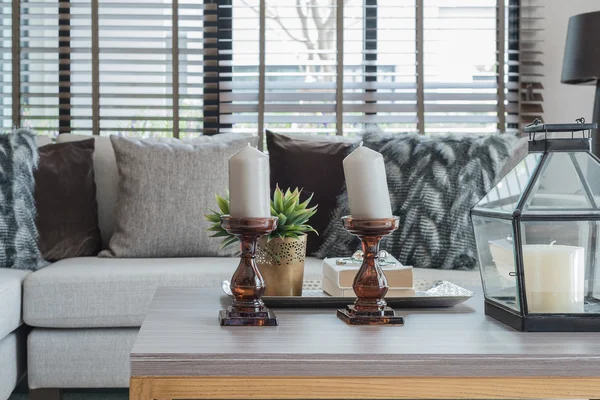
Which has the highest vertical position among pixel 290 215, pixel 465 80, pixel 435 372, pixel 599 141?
pixel 465 80

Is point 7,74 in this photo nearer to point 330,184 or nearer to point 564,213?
point 330,184

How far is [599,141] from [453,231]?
84cm

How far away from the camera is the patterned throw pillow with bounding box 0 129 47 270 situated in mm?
2555

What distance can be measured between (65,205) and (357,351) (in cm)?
200

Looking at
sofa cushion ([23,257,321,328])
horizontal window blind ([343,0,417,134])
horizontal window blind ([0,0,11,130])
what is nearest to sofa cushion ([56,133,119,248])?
sofa cushion ([23,257,321,328])

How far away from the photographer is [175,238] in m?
2.74

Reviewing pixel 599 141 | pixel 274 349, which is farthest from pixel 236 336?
pixel 599 141

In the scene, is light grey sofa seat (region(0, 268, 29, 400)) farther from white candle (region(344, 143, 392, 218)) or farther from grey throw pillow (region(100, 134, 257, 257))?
white candle (region(344, 143, 392, 218))

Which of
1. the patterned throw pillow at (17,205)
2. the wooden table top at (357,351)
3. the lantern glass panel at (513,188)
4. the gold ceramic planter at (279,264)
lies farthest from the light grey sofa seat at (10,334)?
the lantern glass panel at (513,188)

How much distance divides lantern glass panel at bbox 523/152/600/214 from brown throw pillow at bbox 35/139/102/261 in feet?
6.55

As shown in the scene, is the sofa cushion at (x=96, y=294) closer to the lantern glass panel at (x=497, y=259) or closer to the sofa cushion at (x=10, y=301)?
the sofa cushion at (x=10, y=301)

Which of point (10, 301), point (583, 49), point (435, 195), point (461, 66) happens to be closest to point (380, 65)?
point (461, 66)

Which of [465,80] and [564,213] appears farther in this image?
[465,80]

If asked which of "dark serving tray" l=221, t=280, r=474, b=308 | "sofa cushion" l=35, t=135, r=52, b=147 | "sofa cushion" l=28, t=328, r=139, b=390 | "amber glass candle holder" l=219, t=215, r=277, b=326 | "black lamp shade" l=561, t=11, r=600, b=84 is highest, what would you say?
"black lamp shade" l=561, t=11, r=600, b=84
